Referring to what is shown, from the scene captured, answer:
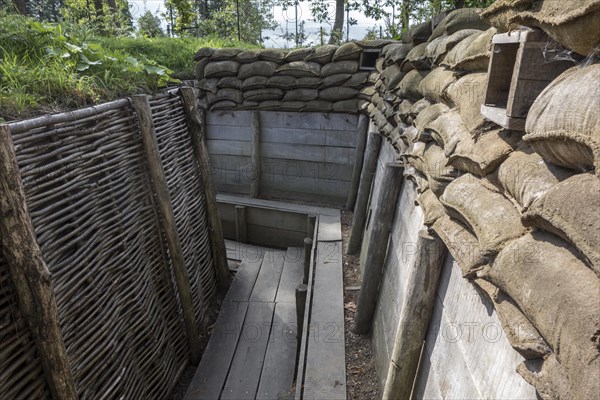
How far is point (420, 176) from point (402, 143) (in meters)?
0.87

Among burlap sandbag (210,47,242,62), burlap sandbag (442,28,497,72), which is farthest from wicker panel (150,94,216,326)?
burlap sandbag (210,47,242,62)

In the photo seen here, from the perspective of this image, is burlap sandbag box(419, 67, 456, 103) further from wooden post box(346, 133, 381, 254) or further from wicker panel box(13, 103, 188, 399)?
wicker panel box(13, 103, 188, 399)

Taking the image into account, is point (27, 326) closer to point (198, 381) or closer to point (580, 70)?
point (198, 381)

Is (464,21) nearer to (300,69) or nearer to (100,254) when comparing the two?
(100,254)

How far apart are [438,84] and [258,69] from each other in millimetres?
4406

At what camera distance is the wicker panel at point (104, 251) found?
2105mm

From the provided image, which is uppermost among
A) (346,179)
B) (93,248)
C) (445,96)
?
(445,96)

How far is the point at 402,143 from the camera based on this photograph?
3.27 metres

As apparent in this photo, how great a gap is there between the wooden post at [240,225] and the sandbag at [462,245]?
492 cm

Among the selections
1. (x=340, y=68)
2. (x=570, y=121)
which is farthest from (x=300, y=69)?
(x=570, y=121)

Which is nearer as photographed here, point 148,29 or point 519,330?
point 519,330

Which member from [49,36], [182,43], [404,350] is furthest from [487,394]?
[182,43]

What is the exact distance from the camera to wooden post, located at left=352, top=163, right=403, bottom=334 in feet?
10.2

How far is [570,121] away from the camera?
85cm
